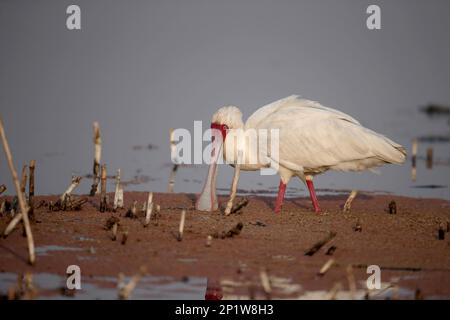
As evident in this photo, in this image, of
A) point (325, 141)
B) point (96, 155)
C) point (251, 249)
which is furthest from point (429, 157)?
point (251, 249)

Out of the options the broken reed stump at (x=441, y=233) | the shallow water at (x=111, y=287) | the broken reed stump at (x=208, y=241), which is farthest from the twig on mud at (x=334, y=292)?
the broken reed stump at (x=441, y=233)

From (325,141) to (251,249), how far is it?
373cm

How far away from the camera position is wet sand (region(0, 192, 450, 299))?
8.17 m

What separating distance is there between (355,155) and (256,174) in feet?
19.9

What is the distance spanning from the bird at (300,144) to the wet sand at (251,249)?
812 millimetres

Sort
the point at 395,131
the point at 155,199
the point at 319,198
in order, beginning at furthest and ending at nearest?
the point at 395,131, the point at 319,198, the point at 155,199

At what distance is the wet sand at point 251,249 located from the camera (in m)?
8.17

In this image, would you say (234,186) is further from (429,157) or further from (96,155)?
(429,157)

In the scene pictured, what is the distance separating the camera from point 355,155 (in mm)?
12586

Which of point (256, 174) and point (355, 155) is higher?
point (355, 155)

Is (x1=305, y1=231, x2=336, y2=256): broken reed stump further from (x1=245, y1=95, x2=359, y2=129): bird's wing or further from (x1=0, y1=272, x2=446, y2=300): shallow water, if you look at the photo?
(x1=245, y1=95, x2=359, y2=129): bird's wing

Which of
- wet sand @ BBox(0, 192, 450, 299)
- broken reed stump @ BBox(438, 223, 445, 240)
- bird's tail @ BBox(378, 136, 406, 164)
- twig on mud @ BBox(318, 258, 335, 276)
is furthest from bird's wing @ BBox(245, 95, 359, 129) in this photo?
twig on mud @ BBox(318, 258, 335, 276)
